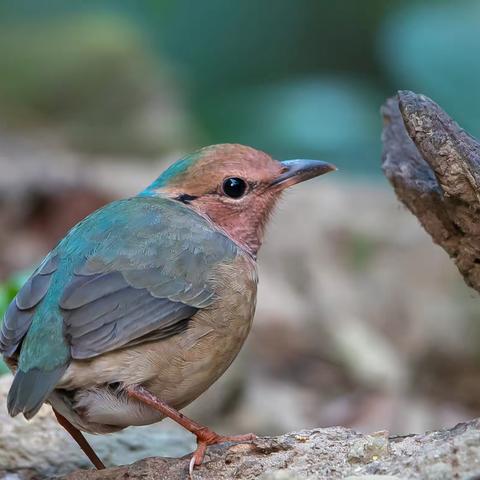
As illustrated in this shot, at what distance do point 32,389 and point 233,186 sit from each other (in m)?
1.20

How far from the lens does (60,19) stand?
38.9 feet

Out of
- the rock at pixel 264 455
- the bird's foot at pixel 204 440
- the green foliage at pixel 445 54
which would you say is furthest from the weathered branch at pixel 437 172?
the green foliage at pixel 445 54

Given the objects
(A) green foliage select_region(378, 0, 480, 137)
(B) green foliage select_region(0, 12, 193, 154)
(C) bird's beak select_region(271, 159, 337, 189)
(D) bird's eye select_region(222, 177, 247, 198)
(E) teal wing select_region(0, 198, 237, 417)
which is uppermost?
(B) green foliage select_region(0, 12, 193, 154)

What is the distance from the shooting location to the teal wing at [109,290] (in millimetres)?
3543

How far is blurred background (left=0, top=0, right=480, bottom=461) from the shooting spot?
6.74 meters

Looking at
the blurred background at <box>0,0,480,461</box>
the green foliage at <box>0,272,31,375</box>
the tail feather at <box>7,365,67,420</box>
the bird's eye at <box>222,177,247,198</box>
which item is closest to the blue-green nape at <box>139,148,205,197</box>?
the bird's eye at <box>222,177,247,198</box>

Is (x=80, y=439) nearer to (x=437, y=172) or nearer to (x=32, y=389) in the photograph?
(x=32, y=389)

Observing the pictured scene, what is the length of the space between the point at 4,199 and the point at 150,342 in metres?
5.34

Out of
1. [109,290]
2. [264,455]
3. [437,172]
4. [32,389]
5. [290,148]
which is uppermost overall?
[290,148]

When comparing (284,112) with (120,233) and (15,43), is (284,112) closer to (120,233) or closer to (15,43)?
(15,43)

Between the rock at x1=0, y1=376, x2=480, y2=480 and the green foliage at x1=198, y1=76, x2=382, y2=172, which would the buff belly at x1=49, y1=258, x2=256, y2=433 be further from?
the green foliage at x1=198, y1=76, x2=382, y2=172

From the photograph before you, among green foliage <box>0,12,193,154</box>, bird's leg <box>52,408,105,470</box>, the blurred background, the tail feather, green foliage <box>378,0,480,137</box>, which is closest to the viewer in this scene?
the tail feather

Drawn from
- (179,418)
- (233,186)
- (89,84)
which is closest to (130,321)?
(179,418)

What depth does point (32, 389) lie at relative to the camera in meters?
3.47
